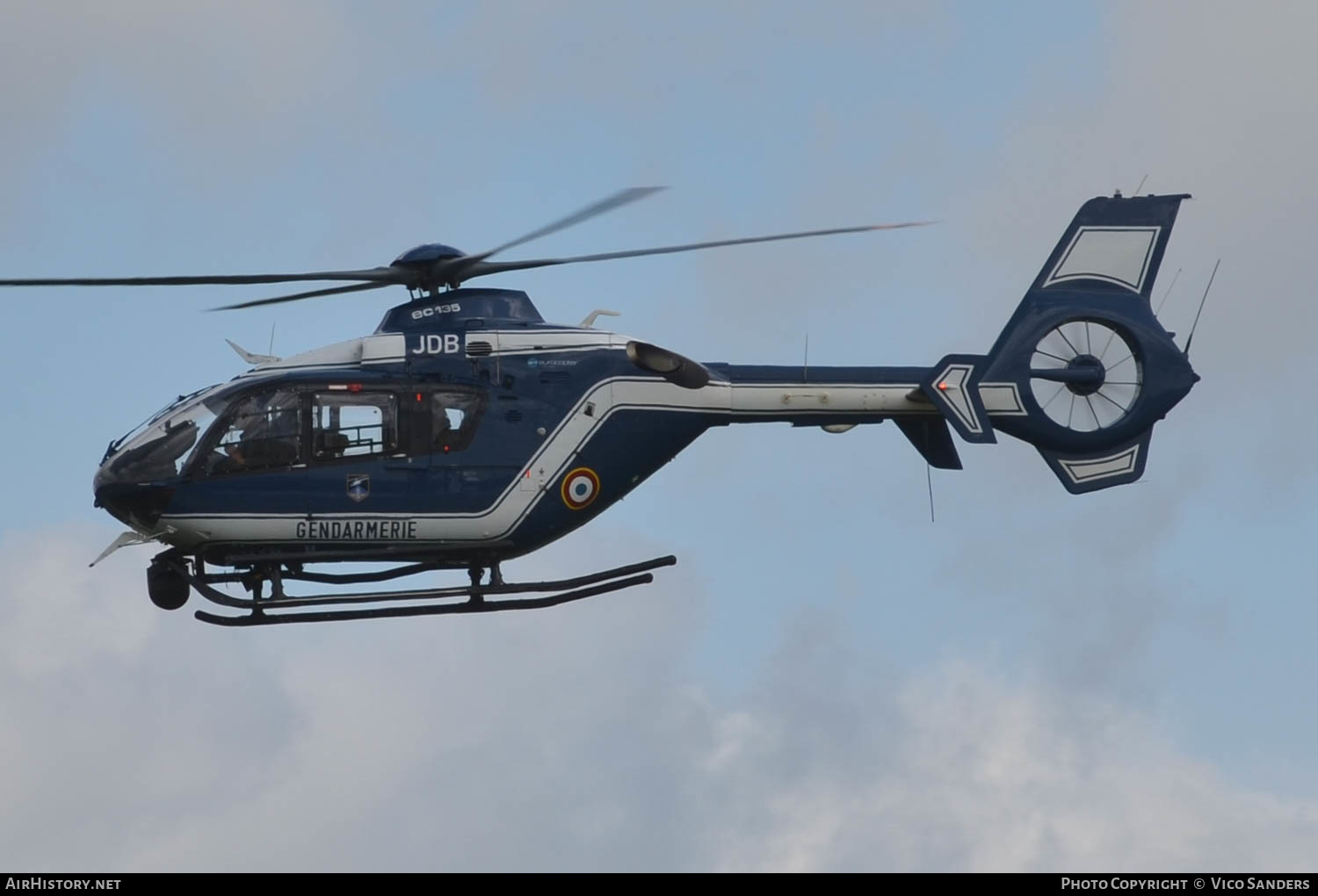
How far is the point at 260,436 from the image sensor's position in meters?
21.2

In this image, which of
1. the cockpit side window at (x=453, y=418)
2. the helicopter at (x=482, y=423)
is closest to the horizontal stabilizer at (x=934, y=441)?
the helicopter at (x=482, y=423)

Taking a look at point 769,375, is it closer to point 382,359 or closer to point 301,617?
point 382,359

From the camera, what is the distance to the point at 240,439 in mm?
21188

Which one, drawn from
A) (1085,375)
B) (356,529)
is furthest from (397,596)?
(1085,375)

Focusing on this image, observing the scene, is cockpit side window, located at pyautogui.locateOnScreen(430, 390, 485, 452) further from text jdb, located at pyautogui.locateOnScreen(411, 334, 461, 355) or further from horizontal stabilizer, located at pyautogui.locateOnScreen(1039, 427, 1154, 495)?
horizontal stabilizer, located at pyautogui.locateOnScreen(1039, 427, 1154, 495)

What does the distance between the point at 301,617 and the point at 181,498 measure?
187 centimetres

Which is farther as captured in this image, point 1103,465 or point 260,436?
point 1103,465

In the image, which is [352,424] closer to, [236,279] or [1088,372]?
[236,279]

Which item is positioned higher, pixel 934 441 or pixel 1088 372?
pixel 1088 372

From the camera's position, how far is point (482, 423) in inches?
856

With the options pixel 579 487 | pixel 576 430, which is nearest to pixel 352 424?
pixel 576 430

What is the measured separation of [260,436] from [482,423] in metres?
2.48

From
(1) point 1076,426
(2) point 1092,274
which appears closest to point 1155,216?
(2) point 1092,274

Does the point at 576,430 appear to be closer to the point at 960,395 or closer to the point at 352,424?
the point at 352,424
